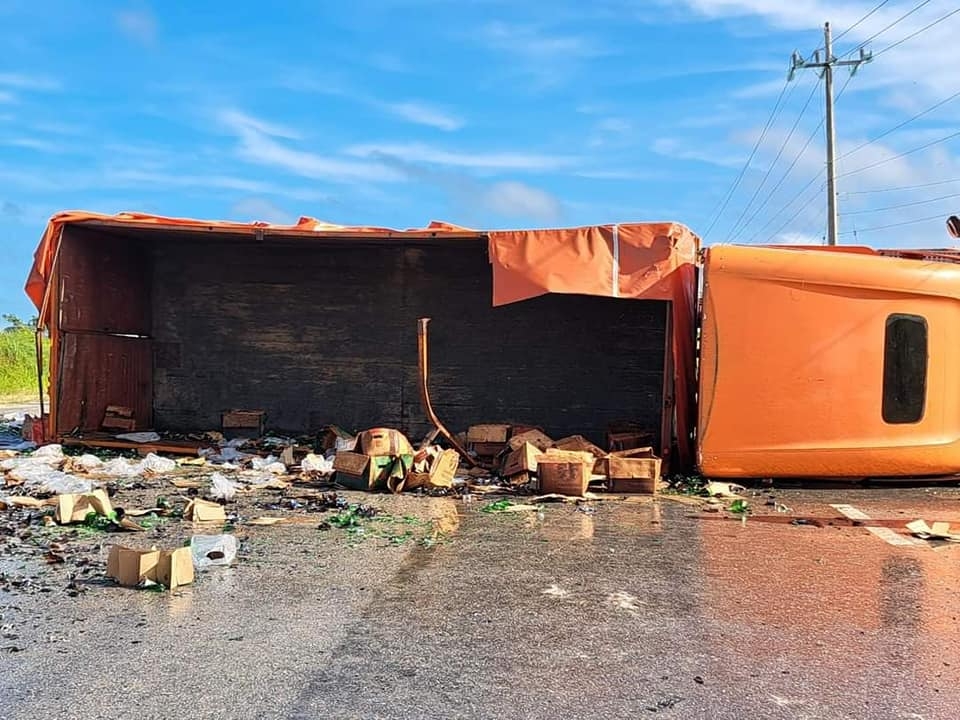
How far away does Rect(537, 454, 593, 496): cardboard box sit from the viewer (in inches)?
323

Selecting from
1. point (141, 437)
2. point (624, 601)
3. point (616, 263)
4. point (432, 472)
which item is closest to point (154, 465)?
Answer: point (141, 437)

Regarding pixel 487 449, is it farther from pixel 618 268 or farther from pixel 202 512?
pixel 202 512

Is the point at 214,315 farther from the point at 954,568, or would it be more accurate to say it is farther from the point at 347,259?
the point at 954,568

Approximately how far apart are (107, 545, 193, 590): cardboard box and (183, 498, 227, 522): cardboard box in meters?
1.81

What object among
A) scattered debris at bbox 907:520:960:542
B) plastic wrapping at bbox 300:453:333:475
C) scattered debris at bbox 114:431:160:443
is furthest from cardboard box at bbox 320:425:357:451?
scattered debris at bbox 907:520:960:542

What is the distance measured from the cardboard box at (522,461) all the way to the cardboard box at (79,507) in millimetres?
4076

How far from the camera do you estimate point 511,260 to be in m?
9.45

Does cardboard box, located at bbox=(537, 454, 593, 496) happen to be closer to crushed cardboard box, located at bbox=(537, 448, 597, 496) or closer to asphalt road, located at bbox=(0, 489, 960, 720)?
crushed cardboard box, located at bbox=(537, 448, 597, 496)

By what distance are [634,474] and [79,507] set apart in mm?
5187

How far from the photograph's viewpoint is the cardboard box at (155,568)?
488 cm

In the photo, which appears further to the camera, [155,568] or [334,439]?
[334,439]

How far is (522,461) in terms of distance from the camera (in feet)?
29.1

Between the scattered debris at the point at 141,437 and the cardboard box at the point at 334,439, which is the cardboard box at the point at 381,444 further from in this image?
the scattered debris at the point at 141,437

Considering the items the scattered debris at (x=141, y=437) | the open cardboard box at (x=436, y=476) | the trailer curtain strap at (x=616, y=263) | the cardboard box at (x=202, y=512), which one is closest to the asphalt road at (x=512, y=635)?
the cardboard box at (x=202, y=512)
